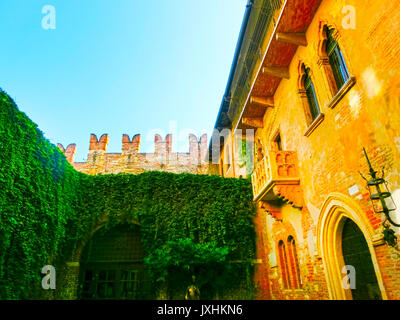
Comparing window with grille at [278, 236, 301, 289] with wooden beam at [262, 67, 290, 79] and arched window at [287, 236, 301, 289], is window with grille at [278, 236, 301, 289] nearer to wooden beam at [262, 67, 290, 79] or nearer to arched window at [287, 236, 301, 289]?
arched window at [287, 236, 301, 289]

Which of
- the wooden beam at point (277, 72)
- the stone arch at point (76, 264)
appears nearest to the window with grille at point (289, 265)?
the wooden beam at point (277, 72)

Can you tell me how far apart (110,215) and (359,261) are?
7927 mm

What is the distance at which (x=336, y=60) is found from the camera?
5.44 meters

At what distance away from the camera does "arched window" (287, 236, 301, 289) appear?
23.8ft

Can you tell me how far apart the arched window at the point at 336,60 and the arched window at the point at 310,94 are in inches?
30.9

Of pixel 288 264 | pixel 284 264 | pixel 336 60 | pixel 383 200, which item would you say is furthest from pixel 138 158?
pixel 383 200

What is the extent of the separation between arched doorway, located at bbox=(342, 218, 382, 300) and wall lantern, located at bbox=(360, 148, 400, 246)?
3.36ft

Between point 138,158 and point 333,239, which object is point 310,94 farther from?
point 138,158

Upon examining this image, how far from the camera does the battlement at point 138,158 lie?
17516 millimetres

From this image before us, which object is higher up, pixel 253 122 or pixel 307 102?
pixel 253 122

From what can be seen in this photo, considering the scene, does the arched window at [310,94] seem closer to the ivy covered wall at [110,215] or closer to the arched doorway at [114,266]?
the ivy covered wall at [110,215]

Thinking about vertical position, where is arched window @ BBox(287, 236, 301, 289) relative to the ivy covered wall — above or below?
below

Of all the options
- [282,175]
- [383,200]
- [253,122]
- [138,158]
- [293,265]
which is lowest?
[293,265]

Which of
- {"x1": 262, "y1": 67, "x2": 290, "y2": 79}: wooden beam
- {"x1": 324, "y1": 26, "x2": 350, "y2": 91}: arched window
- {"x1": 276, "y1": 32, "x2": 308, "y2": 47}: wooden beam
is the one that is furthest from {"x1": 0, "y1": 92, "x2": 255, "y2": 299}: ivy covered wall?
{"x1": 324, "y1": 26, "x2": 350, "y2": 91}: arched window
